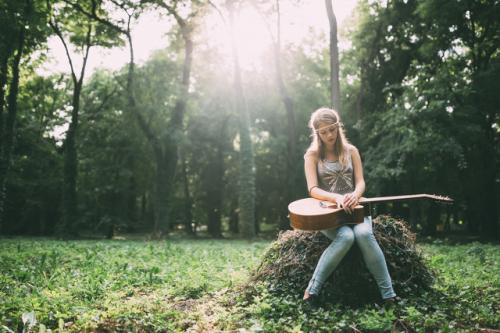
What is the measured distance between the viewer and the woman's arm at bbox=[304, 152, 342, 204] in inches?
176

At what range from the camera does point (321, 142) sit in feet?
16.3

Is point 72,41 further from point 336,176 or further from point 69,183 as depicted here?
point 336,176

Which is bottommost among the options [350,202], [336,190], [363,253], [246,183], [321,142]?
[363,253]

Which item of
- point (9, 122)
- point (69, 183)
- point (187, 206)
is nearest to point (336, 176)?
point (9, 122)

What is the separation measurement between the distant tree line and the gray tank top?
40.8 feet

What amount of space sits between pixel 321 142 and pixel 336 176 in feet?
1.52

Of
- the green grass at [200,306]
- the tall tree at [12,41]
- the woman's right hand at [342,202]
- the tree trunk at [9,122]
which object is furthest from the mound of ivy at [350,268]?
A: the tall tree at [12,41]

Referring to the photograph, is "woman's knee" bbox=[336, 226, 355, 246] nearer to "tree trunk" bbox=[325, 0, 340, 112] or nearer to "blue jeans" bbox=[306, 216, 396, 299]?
"blue jeans" bbox=[306, 216, 396, 299]

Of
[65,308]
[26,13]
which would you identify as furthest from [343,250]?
[26,13]

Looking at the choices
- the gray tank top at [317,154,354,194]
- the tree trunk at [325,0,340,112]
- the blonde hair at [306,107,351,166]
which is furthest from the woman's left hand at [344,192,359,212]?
the tree trunk at [325,0,340,112]

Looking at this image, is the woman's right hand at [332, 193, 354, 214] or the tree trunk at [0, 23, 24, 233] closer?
the woman's right hand at [332, 193, 354, 214]

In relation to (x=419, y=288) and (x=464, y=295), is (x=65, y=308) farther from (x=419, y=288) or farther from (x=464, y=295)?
(x=464, y=295)

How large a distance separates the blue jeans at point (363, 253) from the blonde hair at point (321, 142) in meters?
0.93

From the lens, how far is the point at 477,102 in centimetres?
1836
